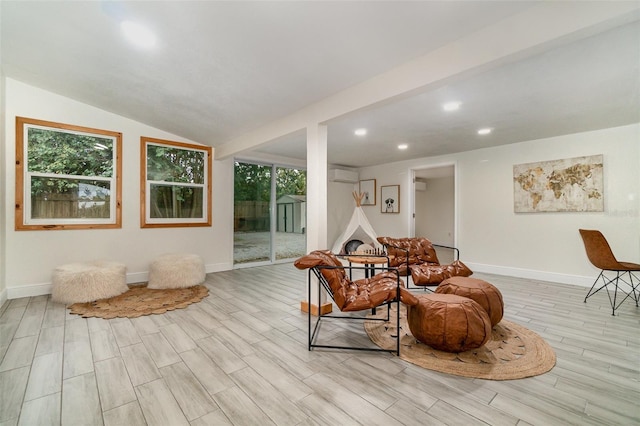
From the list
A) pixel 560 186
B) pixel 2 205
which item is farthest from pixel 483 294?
pixel 2 205

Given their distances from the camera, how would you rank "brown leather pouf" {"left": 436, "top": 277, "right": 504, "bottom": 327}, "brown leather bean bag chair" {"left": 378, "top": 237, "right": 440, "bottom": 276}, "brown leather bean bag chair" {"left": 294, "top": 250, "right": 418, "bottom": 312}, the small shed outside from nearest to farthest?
"brown leather bean bag chair" {"left": 294, "top": 250, "right": 418, "bottom": 312} → "brown leather pouf" {"left": 436, "top": 277, "right": 504, "bottom": 327} → "brown leather bean bag chair" {"left": 378, "top": 237, "right": 440, "bottom": 276} → the small shed outside

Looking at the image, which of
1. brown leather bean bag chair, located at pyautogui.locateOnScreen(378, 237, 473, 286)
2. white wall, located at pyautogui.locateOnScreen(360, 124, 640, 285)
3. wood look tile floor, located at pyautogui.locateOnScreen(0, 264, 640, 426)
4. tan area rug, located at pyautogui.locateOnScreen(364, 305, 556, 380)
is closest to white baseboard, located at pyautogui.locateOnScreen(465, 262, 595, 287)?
white wall, located at pyautogui.locateOnScreen(360, 124, 640, 285)

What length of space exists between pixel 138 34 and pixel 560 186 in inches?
230

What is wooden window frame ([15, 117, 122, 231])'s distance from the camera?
3.38 meters

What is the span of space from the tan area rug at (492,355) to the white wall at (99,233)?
3.64m

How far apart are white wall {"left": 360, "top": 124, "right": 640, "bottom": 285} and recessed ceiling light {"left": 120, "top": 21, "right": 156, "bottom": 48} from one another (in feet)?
17.4

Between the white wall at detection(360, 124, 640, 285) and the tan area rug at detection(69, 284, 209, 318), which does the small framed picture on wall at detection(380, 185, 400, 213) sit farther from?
the tan area rug at detection(69, 284, 209, 318)

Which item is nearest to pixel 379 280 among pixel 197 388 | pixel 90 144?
pixel 197 388

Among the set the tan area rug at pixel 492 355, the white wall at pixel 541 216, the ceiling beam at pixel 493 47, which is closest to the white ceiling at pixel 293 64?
the ceiling beam at pixel 493 47

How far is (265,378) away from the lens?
1.78 metres

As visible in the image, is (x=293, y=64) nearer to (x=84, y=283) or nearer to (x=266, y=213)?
(x=84, y=283)

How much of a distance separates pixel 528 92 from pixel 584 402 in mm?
2670

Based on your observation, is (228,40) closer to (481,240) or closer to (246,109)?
(246,109)

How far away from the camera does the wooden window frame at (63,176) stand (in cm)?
338
